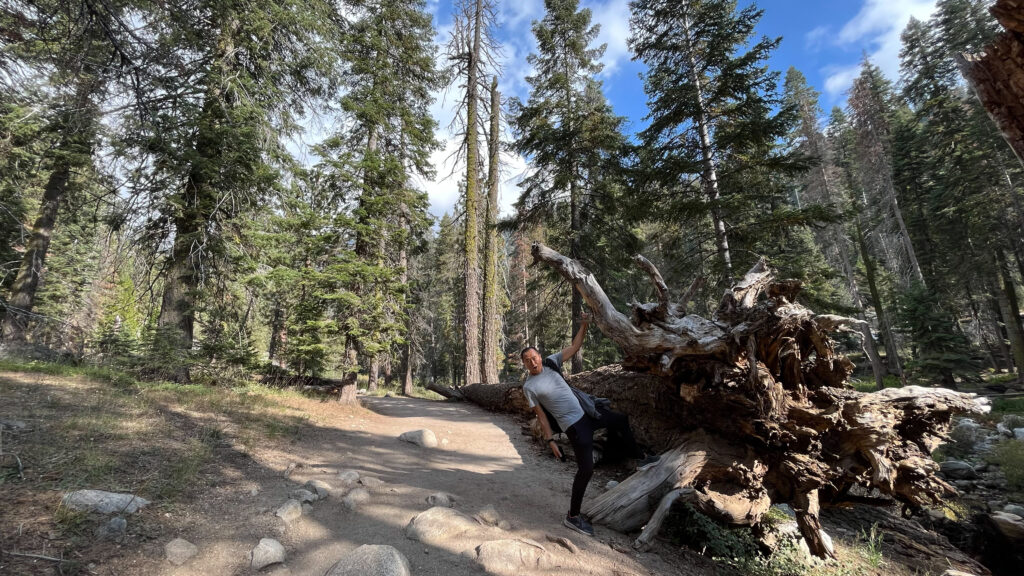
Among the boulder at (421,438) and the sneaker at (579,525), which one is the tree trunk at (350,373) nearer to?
the boulder at (421,438)

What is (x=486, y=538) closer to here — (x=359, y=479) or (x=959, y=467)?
(x=359, y=479)

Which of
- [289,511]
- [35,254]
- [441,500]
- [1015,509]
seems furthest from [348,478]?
[35,254]

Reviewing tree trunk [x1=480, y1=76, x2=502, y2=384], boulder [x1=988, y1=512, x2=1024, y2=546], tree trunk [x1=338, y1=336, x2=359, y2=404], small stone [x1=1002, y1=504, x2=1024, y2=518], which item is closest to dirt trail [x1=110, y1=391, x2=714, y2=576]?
tree trunk [x1=338, y1=336, x2=359, y2=404]

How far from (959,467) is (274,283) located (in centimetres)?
1725

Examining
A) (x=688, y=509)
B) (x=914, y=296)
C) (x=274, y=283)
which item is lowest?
(x=688, y=509)

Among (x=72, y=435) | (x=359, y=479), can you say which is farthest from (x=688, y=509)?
(x=72, y=435)

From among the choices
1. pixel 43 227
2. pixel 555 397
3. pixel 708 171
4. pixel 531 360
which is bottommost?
pixel 555 397

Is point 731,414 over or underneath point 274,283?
underneath

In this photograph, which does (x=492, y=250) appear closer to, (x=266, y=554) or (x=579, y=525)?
(x=579, y=525)

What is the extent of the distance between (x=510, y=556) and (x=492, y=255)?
11.2 m

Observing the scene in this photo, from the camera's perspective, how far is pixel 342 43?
11227mm

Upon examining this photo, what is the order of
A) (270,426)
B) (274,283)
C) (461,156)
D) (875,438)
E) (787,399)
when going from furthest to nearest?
1. (461,156)
2. (274,283)
3. (270,426)
4. (787,399)
5. (875,438)

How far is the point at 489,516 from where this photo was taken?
12.6ft

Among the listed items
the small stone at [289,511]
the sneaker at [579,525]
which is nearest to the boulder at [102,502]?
the small stone at [289,511]
